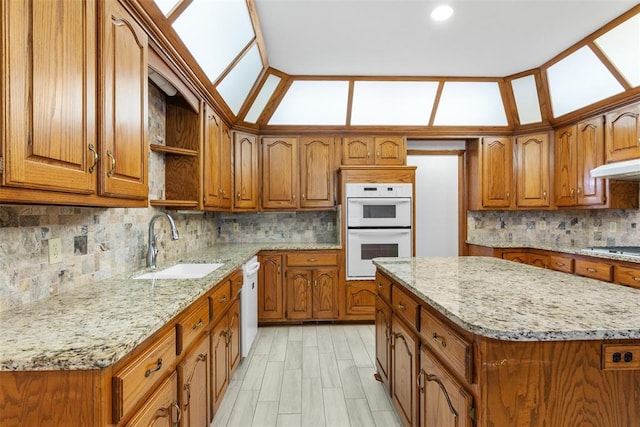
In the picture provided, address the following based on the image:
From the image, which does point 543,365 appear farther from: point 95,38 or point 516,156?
point 516,156

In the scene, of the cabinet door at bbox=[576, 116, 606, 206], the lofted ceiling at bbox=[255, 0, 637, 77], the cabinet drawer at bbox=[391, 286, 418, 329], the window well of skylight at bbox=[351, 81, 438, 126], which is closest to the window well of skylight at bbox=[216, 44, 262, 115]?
the lofted ceiling at bbox=[255, 0, 637, 77]

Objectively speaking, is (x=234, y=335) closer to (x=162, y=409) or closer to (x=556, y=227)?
(x=162, y=409)

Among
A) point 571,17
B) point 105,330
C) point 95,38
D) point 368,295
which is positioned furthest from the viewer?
point 368,295

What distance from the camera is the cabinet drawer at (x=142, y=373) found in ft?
2.85

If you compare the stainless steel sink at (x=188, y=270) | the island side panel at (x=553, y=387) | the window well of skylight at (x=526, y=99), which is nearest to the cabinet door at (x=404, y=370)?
the island side panel at (x=553, y=387)

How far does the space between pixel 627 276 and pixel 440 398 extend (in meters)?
2.52

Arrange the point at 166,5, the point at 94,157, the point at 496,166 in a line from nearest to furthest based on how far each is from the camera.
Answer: the point at 94,157 < the point at 166,5 < the point at 496,166

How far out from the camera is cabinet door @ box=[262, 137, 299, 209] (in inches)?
154

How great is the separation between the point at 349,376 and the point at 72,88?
8.20 ft

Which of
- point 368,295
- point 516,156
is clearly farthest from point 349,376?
point 516,156

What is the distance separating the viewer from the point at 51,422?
82 centimetres

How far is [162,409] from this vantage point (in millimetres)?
1165

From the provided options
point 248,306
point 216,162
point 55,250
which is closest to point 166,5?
point 55,250

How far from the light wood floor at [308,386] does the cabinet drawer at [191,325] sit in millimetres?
820
